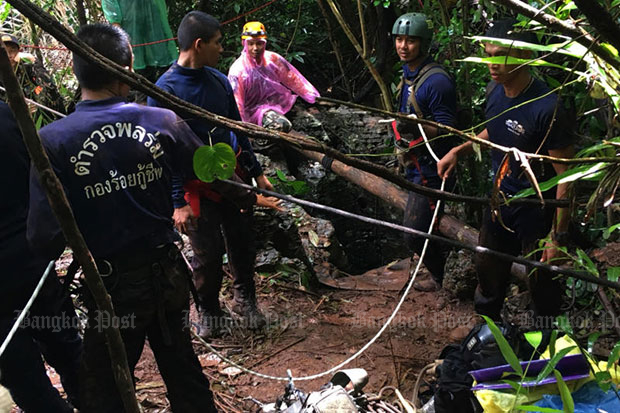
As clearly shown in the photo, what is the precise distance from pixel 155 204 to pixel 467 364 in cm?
166

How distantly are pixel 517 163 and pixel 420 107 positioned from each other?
1.08 m

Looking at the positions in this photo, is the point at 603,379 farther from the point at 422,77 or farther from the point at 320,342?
the point at 422,77

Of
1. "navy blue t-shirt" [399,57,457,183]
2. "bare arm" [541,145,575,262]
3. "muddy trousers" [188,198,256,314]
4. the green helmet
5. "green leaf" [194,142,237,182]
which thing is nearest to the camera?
"green leaf" [194,142,237,182]

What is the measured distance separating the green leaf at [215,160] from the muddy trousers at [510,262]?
2.15 meters

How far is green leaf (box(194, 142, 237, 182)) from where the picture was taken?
1.70 meters

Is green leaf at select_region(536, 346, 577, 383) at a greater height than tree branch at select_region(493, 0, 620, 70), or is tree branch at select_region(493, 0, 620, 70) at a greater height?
tree branch at select_region(493, 0, 620, 70)

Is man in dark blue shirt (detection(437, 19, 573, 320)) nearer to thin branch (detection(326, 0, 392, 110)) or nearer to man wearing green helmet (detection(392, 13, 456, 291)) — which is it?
man wearing green helmet (detection(392, 13, 456, 291))

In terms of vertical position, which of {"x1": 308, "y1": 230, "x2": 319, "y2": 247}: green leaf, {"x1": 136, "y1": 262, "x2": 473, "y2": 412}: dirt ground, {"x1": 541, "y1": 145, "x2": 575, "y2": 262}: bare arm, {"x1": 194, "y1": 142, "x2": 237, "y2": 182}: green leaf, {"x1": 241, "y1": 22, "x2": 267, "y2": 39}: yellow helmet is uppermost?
{"x1": 241, "y1": 22, "x2": 267, "y2": 39}: yellow helmet

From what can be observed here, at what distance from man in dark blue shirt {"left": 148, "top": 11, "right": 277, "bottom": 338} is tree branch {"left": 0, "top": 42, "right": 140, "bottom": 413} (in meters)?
2.41

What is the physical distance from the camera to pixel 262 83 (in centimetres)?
596

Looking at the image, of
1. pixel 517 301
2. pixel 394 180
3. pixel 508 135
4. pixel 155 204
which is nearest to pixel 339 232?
pixel 517 301

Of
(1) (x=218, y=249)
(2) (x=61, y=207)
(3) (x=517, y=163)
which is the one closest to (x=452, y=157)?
(3) (x=517, y=163)

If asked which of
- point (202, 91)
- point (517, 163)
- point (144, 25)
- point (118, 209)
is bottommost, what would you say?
point (517, 163)

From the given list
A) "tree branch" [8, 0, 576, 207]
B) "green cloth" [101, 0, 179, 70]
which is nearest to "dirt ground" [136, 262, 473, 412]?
"tree branch" [8, 0, 576, 207]
